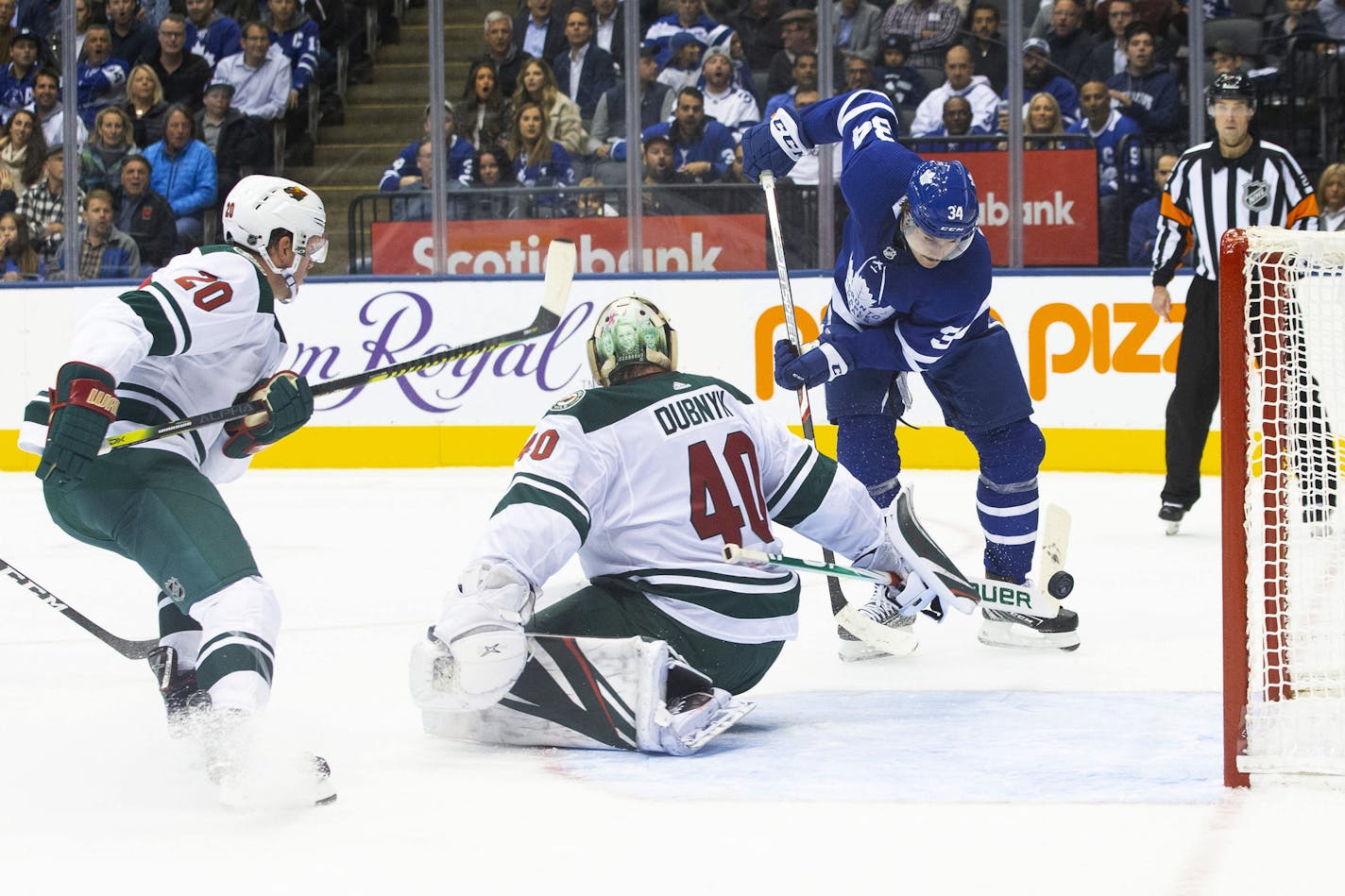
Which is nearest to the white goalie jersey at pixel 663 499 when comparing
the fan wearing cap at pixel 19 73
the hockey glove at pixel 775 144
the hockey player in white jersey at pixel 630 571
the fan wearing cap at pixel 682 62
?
the hockey player in white jersey at pixel 630 571

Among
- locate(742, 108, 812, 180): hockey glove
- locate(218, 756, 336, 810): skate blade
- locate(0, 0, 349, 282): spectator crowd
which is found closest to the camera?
locate(218, 756, 336, 810): skate blade

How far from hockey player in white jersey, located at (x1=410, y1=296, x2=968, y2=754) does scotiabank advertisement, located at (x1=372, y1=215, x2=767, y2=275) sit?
4129mm

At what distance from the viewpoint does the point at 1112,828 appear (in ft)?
8.04

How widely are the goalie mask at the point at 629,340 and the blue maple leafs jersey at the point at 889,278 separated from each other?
0.76 metres

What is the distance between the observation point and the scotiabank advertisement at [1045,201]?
692 cm

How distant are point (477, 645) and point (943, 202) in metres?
1.35

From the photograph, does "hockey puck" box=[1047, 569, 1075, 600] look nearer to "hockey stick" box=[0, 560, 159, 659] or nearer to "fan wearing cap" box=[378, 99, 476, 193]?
"hockey stick" box=[0, 560, 159, 659]

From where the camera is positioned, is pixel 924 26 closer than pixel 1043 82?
No

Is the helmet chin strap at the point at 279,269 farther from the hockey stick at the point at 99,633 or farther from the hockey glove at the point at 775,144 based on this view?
the hockey glove at the point at 775,144

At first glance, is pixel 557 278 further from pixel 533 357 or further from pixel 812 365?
pixel 533 357

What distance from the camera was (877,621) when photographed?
382 centimetres

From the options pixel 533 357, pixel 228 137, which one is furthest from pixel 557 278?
pixel 228 137

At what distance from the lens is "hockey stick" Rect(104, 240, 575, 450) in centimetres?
293

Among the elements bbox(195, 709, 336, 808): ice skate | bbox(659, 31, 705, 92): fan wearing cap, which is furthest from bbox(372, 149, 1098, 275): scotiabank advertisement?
bbox(195, 709, 336, 808): ice skate
